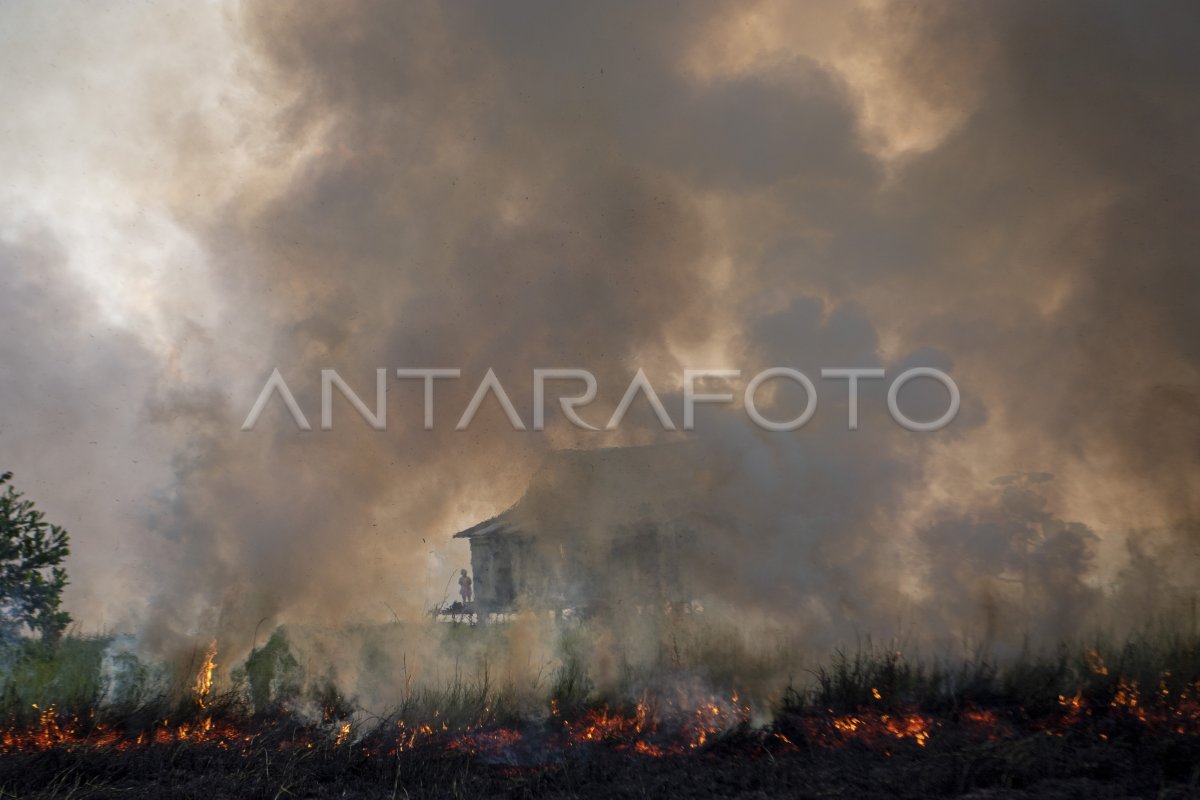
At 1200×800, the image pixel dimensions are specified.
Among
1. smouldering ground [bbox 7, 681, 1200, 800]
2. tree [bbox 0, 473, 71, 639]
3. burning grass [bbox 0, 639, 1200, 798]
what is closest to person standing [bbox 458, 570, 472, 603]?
burning grass [bbox 0, 639, 1200, 798]

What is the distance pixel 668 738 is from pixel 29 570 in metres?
9.69

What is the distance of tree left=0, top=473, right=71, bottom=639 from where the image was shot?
Answer: 42.8ft

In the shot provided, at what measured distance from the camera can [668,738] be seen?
11336mm

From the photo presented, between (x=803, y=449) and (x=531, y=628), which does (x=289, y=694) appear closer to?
(x=531, y=628)

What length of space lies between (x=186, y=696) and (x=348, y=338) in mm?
6616

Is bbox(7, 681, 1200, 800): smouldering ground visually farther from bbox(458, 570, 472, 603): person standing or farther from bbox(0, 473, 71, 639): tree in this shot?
bbox(458, 570, 472, 603): person standing

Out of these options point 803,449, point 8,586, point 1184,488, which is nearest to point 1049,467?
point 1184,488

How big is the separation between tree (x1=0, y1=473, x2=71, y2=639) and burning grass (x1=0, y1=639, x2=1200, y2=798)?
29.6 inches

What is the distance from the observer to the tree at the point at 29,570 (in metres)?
13.1

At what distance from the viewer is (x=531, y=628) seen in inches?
542

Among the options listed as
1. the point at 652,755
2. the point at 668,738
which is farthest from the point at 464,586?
the point at 652,755

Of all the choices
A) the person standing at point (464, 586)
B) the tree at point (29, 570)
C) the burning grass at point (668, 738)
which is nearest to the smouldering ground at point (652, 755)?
the burning grass at point (668, 738)

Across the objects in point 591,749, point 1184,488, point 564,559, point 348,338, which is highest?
point 348,338

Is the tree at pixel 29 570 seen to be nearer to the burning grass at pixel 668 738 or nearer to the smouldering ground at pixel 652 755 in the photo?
the burning grass at pixel 668 738
